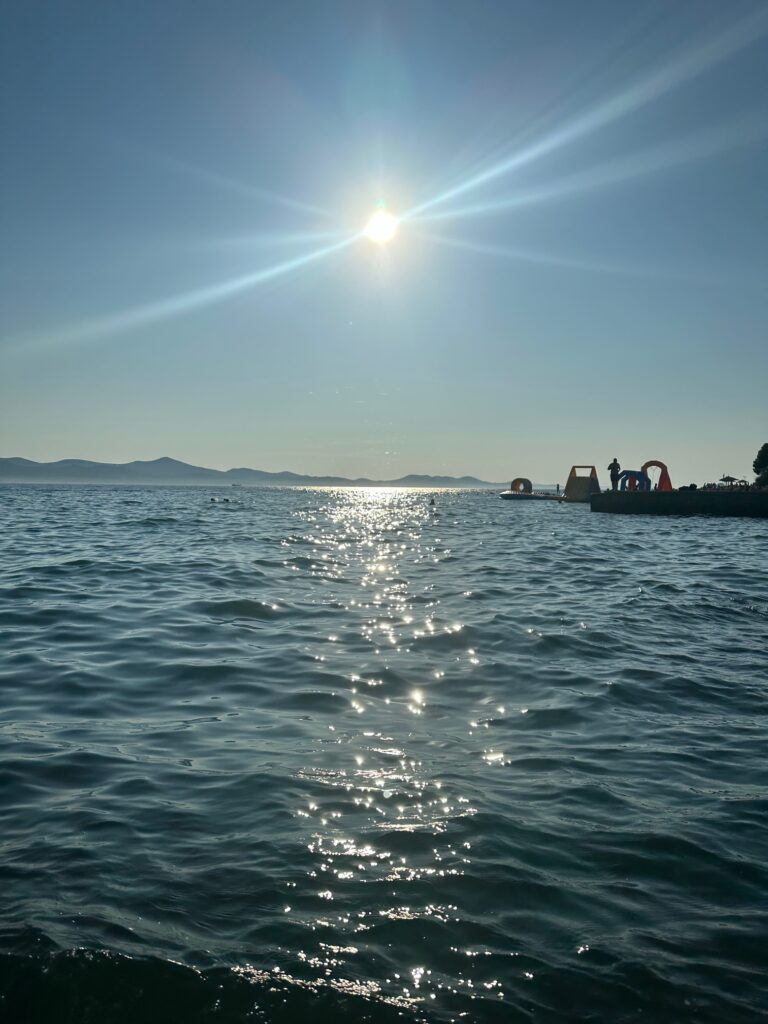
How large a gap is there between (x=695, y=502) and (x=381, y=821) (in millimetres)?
47409

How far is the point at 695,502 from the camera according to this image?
47406 mm

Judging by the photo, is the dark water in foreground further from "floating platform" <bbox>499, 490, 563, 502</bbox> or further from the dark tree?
"floating platform" <bbox>499, 490, 563, 502</bbox>

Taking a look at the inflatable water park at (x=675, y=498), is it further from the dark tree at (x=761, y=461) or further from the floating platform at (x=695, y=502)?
the dark tree at (x=761, y=461)

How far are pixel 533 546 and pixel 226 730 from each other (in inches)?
862

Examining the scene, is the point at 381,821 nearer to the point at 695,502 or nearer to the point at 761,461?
the point at 695,502

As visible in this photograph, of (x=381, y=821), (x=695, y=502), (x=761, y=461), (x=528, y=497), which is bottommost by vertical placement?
(x=381, y=821)

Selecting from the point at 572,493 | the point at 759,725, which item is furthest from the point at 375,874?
the point at 572,493

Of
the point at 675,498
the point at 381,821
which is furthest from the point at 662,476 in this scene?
the point at 381,821

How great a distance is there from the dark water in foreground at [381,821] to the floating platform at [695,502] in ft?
125

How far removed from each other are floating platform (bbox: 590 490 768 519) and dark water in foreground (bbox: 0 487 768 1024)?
3817cm

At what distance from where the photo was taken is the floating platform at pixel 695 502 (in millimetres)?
45500

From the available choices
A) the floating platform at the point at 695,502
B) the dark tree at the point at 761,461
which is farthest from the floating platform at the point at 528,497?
the floating platform at the point at 695,502

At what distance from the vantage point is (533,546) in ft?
89.2

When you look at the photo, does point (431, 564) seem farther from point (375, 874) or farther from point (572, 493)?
point (572, 493)
